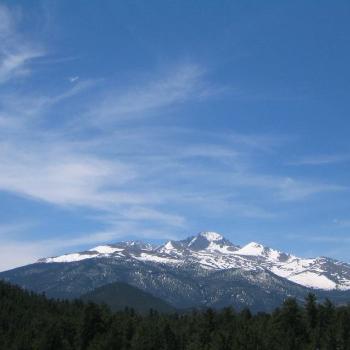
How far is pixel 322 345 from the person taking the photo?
14950 centimetres

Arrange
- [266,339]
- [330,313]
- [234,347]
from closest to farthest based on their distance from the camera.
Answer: [234,347]
[266,339]
[330,313]

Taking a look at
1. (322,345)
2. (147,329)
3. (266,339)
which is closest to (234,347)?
(266,339)

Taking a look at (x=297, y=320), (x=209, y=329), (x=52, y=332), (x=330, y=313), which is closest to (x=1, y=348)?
(x=52, y=332)

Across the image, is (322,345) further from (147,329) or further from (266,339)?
(147,329)

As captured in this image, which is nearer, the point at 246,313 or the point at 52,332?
the point at 52,332

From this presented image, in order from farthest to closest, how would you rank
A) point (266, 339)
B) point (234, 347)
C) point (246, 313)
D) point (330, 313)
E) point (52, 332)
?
point (246, 313) < point (330, 313) < point (52, 332) < point (266, 339) < point (234, 347)

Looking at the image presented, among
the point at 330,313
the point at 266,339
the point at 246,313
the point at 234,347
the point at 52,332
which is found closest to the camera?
the point at 234,347

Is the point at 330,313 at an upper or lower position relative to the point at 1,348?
upper

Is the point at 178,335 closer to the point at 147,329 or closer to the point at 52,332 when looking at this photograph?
the point at 147,329

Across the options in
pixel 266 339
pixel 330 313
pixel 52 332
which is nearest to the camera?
pixel 266 339

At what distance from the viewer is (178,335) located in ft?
584

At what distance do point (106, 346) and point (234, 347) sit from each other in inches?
1306

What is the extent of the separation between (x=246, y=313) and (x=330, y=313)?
29.8 meters

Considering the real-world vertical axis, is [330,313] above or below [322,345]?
above
